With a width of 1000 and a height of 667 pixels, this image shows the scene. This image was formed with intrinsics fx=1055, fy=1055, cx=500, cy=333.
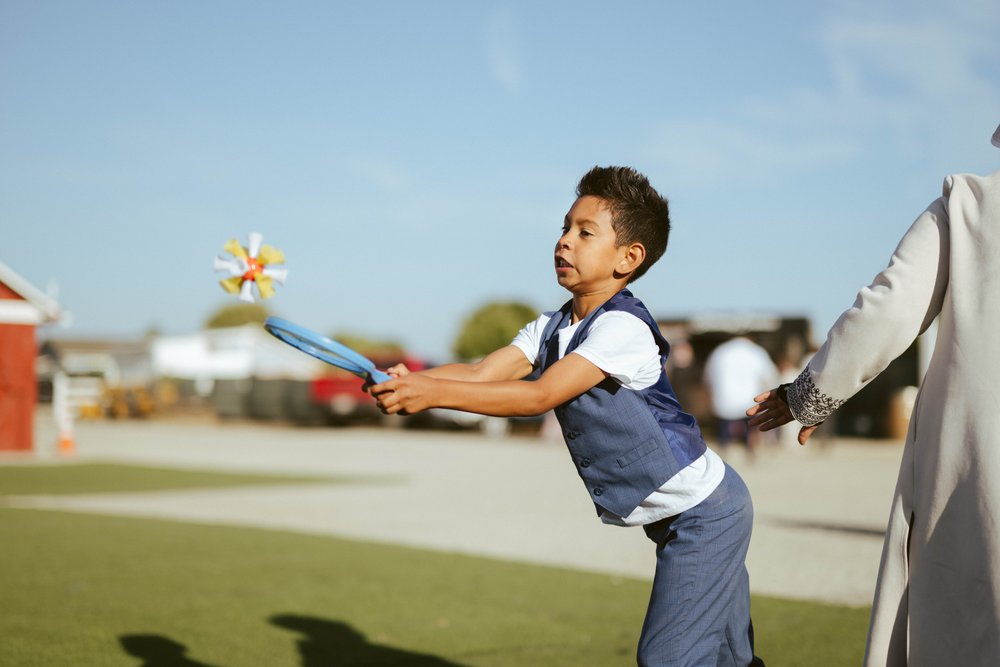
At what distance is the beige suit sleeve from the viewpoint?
283 centimetres

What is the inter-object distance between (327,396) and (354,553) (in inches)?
899

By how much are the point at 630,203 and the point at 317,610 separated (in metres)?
3.99

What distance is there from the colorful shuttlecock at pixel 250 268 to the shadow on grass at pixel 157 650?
2498mm

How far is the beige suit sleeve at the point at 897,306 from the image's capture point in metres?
2.83

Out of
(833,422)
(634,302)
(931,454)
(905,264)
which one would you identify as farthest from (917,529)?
(833,422)

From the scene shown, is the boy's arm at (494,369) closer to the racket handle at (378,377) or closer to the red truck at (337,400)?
the racket handle at (378,377)

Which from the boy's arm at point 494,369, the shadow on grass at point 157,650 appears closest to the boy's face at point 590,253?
the boy's arm at point 494,369

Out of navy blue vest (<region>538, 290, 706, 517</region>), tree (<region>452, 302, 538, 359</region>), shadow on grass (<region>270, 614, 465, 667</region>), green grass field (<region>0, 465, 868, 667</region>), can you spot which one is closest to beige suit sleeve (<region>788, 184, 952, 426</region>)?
navy blue vest (<region>538, 290, 706, 517</region>)

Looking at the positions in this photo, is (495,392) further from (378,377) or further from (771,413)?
(771,413)

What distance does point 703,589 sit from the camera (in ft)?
10.5

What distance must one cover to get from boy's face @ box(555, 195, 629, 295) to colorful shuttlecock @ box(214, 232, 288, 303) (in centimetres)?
90

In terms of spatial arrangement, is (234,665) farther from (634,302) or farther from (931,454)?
(931,454)

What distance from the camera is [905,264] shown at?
2840 millimetres

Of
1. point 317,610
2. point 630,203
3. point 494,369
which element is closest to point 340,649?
point 317,610
